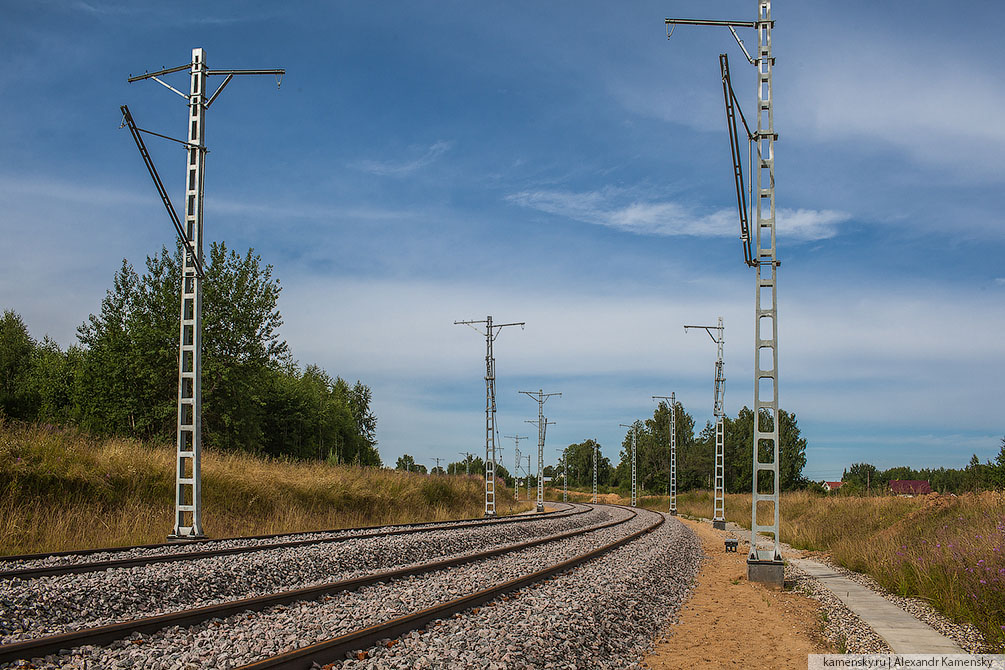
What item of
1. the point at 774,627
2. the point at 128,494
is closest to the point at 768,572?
the point at 774,627

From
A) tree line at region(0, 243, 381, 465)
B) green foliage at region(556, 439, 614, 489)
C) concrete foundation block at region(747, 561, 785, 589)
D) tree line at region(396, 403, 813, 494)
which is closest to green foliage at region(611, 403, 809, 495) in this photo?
tree line at region(396, 403, 813, 494)

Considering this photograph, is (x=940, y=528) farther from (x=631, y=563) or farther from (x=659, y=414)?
(x=659, y=414)

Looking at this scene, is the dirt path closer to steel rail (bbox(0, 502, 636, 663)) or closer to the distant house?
steel rail (bbox(0, 502, 636, 663))

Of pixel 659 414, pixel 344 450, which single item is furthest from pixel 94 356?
pixel 659 414

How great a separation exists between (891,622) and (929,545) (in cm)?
448

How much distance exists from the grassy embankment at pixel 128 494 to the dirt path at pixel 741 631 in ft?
37.8

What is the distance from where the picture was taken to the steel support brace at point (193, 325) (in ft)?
53.4

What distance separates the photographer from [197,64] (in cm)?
1797

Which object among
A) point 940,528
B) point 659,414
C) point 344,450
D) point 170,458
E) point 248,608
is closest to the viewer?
point 248,608

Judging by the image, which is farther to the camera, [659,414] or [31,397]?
[659,414]

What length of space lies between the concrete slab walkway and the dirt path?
0.68 metres

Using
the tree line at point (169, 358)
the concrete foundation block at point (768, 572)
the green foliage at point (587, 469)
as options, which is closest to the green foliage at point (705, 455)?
the green foliage at point (587, 469)

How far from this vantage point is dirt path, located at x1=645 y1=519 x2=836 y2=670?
902 cm

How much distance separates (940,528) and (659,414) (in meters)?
108
